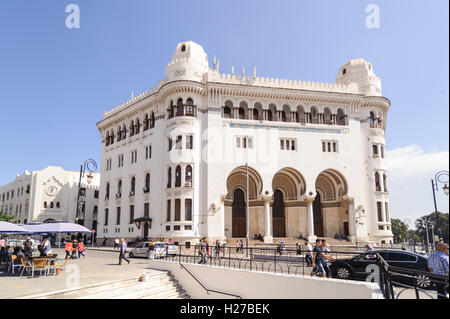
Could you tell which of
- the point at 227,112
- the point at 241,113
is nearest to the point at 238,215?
the point at 241,113

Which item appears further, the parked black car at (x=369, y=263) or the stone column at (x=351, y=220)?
the stone column at (x=351, y=220)

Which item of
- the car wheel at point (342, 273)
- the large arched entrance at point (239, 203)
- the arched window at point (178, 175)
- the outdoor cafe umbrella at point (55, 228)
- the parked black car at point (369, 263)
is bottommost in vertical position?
the car wheel at point (342, 273)

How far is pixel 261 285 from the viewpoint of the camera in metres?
13.4

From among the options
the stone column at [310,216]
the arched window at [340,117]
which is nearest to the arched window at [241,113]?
the arched window at [340,117]

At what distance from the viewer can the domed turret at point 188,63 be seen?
125 feet

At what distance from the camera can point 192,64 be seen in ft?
126

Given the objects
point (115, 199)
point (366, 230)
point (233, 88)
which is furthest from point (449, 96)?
point (115, 199)

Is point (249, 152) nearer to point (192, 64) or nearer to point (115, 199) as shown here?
point (192, 64)

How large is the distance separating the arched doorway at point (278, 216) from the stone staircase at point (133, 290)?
25.1 meters

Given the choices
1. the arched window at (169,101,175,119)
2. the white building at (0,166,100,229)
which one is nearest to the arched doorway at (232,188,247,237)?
the arched window at (169,101,175,119)

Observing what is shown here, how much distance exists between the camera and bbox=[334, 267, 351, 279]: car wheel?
14.3 metres

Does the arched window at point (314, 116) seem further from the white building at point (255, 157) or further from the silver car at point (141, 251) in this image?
the silver car at point (141, 251)

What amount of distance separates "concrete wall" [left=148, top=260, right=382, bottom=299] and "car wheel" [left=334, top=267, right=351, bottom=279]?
3214mm
